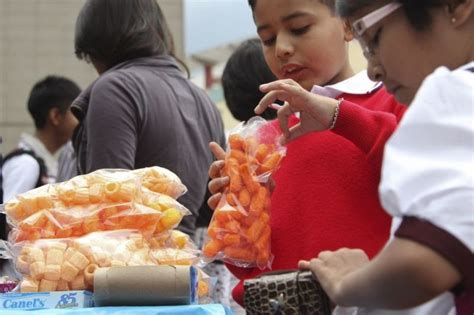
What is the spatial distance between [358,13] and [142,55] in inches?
60.2

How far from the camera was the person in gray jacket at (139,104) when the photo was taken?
257 cm

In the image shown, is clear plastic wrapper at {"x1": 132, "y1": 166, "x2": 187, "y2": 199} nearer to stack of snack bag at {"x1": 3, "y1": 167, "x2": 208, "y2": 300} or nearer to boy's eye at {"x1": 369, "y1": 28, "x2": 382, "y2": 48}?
stack of snack bag at {"x1": 3, "y1": 167, "x2": 208, "y2": 300}

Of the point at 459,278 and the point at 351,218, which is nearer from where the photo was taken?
the point at 459,278

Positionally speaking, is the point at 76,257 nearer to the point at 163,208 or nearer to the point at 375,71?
the point at 163,208

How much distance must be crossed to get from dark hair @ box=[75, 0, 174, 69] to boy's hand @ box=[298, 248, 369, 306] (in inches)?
59.8

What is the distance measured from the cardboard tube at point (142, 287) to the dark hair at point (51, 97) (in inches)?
126

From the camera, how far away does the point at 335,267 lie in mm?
1374

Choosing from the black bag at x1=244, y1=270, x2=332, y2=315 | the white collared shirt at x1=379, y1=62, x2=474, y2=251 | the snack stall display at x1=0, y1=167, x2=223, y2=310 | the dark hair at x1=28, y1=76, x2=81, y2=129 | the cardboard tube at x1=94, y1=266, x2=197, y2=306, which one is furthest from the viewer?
the dark hair at x1=28, y1=76, x2=81, y2=129

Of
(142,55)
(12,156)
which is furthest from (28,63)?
(142,55)

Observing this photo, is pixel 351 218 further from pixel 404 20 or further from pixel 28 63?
pixel 28 63

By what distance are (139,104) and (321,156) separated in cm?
92

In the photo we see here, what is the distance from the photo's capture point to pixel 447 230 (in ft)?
3.69

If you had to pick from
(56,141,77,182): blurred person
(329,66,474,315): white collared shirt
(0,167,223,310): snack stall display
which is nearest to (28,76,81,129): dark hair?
(56,141,77,182): blurred person

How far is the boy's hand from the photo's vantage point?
1.32 m
